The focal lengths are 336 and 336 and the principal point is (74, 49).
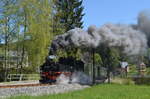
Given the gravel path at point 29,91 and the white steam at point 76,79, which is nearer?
the gravel path at point 29,91

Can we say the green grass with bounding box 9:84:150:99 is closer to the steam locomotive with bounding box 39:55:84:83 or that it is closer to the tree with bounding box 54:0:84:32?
the steam locomotive with bounding box 39:55:84:83

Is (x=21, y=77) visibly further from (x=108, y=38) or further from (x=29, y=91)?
(x=29, y=91)

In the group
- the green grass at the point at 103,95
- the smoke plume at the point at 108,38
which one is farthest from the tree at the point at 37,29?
the green grass at the point at 103,95

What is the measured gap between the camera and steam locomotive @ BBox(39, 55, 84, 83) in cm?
2780

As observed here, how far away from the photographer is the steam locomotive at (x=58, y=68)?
27.8 meters

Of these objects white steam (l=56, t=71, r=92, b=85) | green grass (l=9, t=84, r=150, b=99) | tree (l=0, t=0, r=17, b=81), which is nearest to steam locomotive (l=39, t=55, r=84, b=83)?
white steam (l=56, t=71, r=92, b=85)

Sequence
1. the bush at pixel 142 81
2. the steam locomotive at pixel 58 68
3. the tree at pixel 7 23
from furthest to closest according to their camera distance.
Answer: the tree at pixel 7 23
the bush at pixel 142 81
the steam locomotive at pixel 58 68

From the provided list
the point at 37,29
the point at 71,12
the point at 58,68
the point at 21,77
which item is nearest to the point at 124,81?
the point at 58,68

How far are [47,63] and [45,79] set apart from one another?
5.01 feet

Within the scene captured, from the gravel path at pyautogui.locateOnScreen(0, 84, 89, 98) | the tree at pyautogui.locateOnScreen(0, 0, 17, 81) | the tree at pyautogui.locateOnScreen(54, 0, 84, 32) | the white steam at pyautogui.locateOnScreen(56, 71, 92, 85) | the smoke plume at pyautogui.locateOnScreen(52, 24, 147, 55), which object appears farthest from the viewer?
the tree at pyautogui.locateOnScreen(54, 0, 84, 32)

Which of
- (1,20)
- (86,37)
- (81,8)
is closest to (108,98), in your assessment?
(86,37)

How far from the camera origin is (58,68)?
27906 mm

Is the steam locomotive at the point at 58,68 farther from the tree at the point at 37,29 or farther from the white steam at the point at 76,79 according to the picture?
the tree at the point at 37,29

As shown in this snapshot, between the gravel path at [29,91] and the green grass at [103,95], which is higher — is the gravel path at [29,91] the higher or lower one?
the higher one
